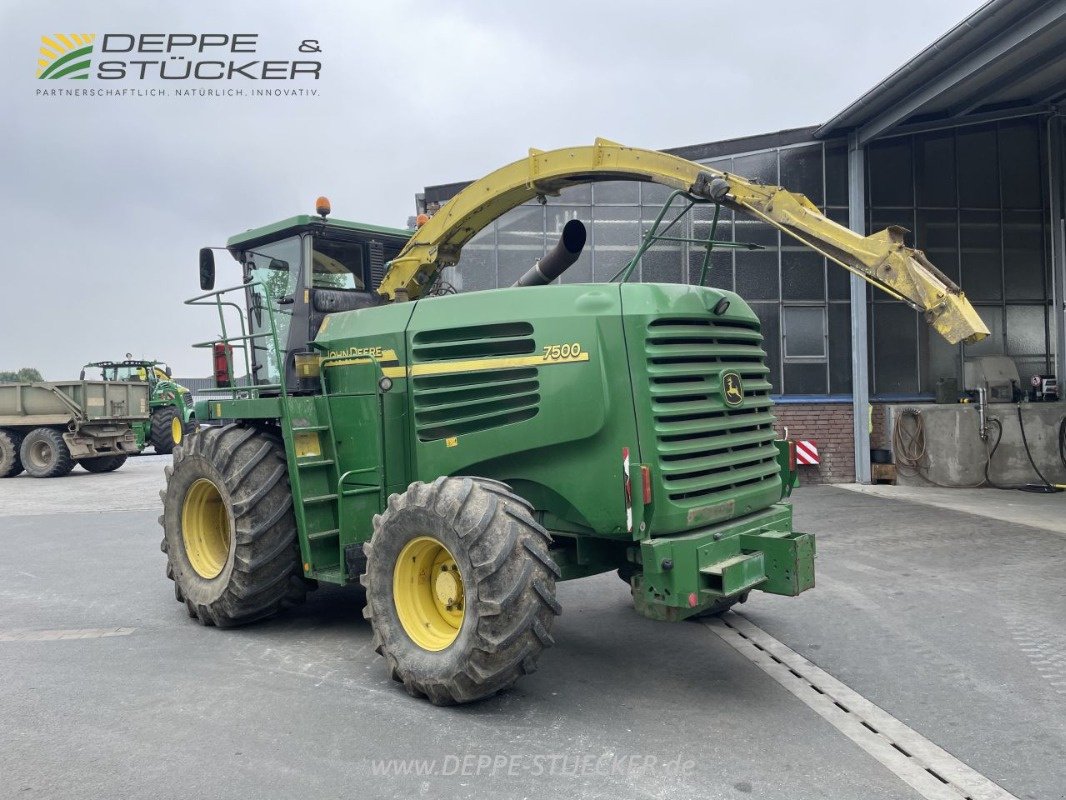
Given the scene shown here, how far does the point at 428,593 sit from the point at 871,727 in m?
2.31

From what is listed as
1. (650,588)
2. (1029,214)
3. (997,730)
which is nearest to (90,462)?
(650,588)

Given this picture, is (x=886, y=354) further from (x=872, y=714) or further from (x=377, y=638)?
(x=377, y=638)

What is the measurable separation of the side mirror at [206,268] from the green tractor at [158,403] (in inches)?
549

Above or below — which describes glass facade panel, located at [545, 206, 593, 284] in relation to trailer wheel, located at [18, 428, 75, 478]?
above

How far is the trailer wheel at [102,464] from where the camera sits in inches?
698

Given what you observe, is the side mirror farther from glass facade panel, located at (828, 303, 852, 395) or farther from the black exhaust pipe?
glass facade panel, located at (828, 303, 852, 395)

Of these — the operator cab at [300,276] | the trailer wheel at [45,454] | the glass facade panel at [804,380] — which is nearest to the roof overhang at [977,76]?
the glass facade panel at [804,380]

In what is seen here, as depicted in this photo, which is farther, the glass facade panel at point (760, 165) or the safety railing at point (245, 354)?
the glass facade panel at point (760, 165)

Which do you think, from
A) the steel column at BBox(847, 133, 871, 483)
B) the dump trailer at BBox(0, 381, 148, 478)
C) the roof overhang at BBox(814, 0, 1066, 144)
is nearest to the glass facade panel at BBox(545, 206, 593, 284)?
the roof overhang at BBox(814, 0, 1066, 144)

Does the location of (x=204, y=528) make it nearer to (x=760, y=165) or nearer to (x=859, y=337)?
(x=859, y=337)

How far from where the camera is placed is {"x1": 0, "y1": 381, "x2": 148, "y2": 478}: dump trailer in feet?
54.2

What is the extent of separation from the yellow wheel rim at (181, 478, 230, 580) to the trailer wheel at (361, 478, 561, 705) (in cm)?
204

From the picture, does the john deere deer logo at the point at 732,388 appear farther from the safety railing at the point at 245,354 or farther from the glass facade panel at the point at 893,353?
the glass facade panel at the point at 893,353

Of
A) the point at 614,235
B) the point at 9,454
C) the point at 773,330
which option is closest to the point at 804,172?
the point at 773,330
